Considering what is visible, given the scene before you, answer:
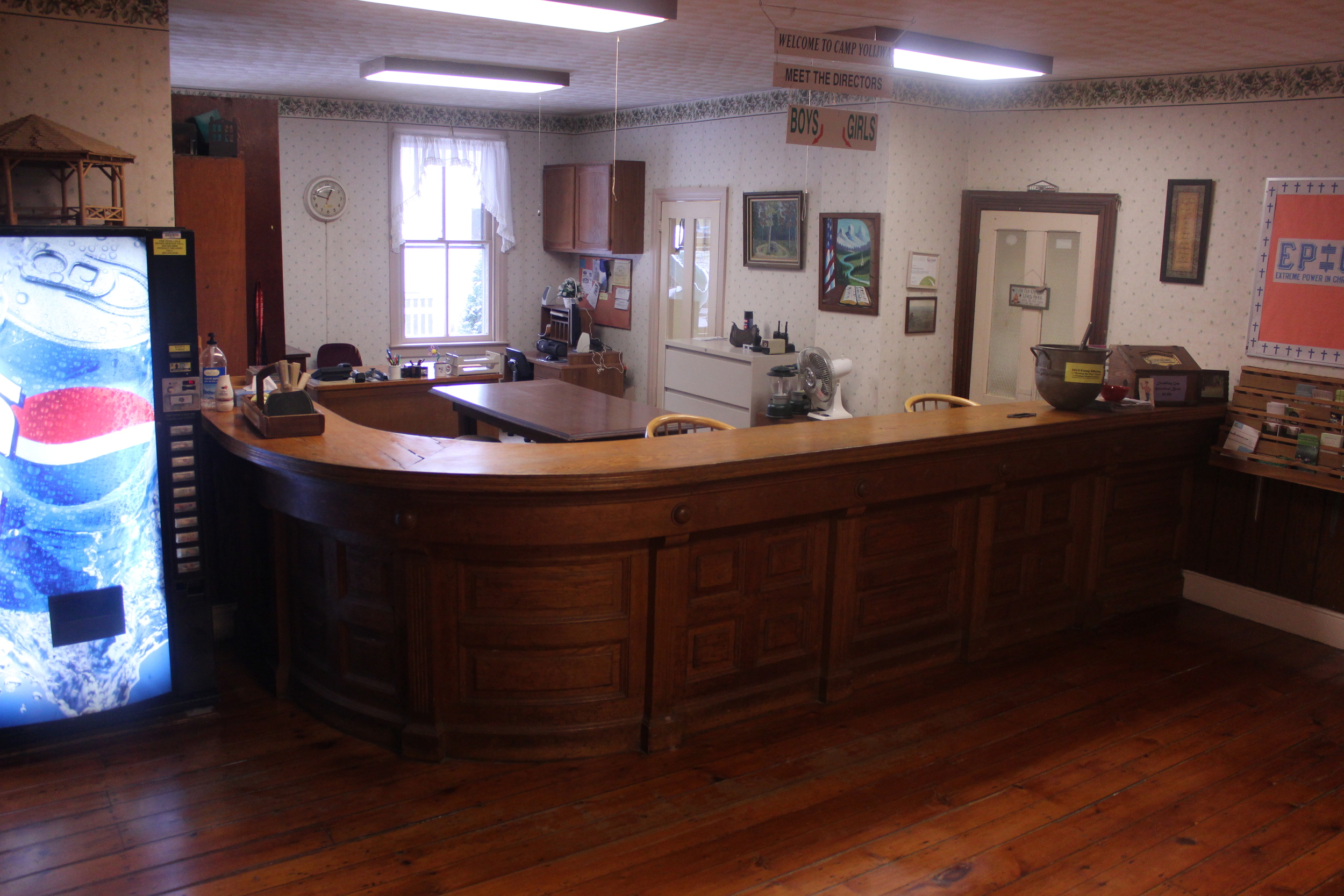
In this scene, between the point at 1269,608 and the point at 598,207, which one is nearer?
the point at 1269,608

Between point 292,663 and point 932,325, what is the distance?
15.6 ft

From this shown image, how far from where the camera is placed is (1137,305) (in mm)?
6000

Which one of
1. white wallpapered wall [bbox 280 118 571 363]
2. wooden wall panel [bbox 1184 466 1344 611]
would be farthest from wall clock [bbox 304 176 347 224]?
wooden wall panel [bbox 1184 466 1344 611]

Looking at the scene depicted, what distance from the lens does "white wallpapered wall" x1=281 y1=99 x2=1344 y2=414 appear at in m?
5.48

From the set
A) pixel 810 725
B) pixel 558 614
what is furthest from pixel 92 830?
pixel 810 725

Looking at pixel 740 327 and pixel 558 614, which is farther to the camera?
pixel 740 327

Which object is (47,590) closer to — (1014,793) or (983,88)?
(1014,793)

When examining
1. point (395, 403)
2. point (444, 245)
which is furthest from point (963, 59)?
point (444, 245)

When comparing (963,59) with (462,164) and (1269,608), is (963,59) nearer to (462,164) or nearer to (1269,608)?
(1269,608)

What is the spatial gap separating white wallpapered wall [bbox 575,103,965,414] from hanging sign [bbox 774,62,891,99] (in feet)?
6.54

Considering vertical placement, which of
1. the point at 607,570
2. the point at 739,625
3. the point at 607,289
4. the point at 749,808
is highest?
the point at 607,289

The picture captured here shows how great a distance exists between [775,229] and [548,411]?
279 centimetres

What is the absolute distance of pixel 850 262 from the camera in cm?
701

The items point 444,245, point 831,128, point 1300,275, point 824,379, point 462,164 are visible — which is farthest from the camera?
point 444,245
